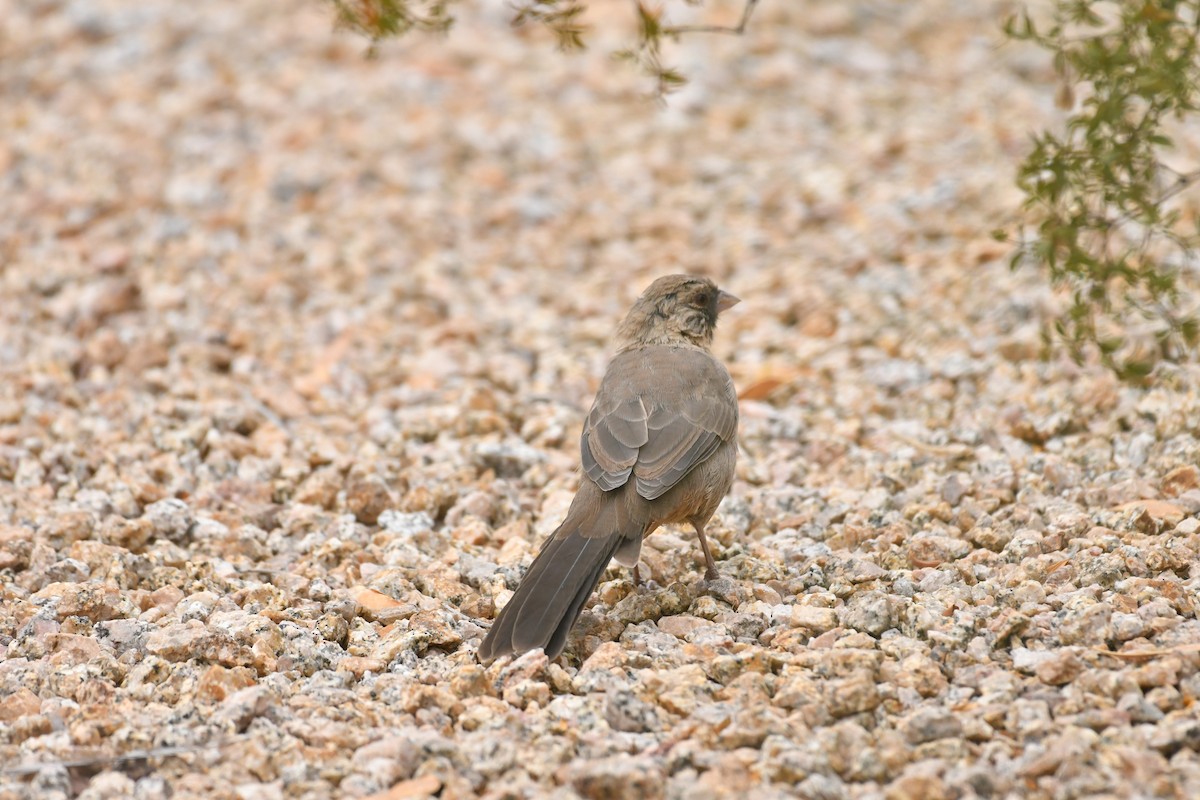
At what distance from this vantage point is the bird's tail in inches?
160

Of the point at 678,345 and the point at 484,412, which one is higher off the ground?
the point at 678,345

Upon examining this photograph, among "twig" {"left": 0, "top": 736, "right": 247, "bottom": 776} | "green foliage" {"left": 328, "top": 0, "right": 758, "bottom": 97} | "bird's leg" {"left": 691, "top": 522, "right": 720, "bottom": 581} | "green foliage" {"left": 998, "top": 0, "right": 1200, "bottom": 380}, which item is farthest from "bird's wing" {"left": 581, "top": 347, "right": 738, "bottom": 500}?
"twig" {"left": 0, "top": 736, "right": 247, "bottom": 776}

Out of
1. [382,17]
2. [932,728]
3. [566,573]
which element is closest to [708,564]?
[566,573]

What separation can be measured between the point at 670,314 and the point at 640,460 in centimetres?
131

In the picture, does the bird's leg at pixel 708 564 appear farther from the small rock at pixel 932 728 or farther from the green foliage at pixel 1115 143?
the green foliage at pixel 1115 143

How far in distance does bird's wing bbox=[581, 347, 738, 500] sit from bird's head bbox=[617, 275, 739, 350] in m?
0.26

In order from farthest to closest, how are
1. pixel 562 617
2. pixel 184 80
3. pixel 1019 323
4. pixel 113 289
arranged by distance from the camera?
1. pixel 184 80
2. pixel 113 289
3. pixel 1019 323
4. pixel 562 617

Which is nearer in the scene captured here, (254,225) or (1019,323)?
(1019,323)

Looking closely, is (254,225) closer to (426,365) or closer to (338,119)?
(338,119)

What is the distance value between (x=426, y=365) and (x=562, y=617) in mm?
3013

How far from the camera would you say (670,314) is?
609 centimetres

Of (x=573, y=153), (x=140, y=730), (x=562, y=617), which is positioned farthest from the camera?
(x=573, y=153)

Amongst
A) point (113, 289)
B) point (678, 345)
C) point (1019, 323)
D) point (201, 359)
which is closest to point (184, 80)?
point (113, 289)

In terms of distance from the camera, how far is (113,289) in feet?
24.5
